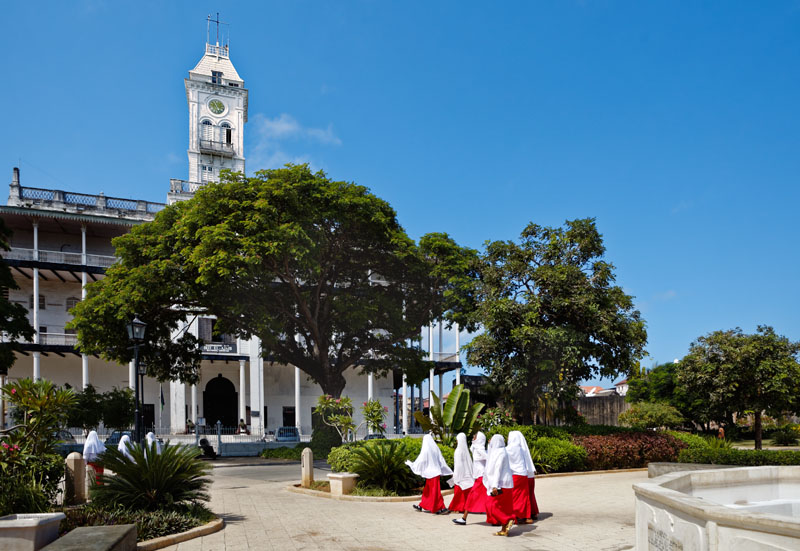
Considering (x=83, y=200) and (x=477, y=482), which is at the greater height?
(x=83, y=200)

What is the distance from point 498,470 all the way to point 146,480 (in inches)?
221

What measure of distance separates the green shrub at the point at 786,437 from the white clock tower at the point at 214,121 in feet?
125

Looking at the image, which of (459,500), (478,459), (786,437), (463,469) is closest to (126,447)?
(463,469)

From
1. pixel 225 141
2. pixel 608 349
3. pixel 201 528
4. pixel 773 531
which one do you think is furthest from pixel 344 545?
pixel 225 141

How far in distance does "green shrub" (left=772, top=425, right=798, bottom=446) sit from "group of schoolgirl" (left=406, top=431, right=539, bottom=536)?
31.9m

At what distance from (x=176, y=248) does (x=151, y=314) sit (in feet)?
11.6

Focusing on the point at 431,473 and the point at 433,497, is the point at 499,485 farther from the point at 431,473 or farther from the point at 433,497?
the point at 433,497

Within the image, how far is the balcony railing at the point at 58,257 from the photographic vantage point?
37125 millimetres

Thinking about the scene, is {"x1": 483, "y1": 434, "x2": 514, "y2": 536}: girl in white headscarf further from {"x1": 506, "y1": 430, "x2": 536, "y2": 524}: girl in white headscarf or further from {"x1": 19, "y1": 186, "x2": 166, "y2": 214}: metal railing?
{"x1": 19, "y1": 186, "x2": 166, "y2": 214}: metal railing

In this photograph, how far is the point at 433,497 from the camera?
41.2 ft

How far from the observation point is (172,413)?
4044 centimetres

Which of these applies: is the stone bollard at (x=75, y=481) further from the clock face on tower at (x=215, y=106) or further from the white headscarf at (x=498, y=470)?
the clock face on tower at (x=215, y=106)

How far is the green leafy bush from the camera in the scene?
31.4ft

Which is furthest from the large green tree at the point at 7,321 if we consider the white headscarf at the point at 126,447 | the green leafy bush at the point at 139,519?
the green leafy bush at the point at 139,519
